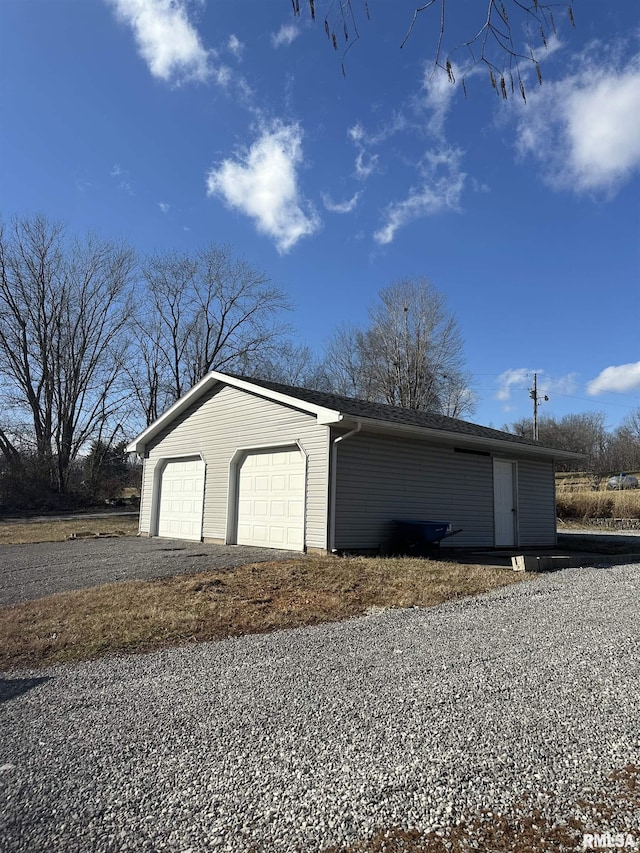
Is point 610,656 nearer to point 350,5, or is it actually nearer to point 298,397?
point 350,5

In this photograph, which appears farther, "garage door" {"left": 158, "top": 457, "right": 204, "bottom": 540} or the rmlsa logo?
"garage door" {"left": 158, "top": 457, "right": 204, "bottom": 540}

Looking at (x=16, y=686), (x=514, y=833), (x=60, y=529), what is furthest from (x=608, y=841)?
(x=60, y=529)

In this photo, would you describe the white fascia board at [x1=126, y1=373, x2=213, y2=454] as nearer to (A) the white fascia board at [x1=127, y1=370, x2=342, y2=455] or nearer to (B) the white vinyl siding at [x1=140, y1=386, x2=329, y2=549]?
(A) the white fascia board at [x1=127, y1=370, x2=342, y2=455]

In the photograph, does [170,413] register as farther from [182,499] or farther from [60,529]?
[60,529]

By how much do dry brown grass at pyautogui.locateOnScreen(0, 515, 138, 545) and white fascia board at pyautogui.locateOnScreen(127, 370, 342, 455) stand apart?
2879 mm

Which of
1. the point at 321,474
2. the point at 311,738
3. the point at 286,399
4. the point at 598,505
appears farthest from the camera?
the point at 598,505

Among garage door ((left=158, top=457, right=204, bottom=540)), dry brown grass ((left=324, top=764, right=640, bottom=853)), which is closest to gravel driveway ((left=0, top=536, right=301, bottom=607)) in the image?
garage door ((left=158, top=457, right=204, bottom=540))

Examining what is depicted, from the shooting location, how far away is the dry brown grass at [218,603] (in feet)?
16.2

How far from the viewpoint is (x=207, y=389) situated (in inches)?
547

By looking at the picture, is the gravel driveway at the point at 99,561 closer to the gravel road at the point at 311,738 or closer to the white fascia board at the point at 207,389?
the white fascia board at the point at 207,389

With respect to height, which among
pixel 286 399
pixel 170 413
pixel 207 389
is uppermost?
pixel 207 389

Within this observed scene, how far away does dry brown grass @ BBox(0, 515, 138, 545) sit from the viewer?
590 inches

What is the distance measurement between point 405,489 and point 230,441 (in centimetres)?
423

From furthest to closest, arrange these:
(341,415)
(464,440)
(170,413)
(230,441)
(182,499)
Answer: (170,413), (182,499), (230,441), (464,440), (341,415)
